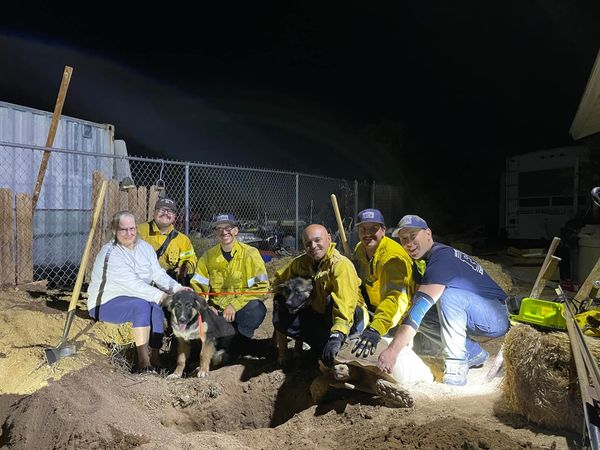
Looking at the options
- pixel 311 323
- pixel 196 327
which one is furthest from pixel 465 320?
pixel 196 327

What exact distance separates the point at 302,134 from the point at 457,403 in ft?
51.9

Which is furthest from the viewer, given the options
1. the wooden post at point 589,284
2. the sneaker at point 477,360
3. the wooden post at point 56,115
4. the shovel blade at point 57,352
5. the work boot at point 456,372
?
the wooden post at point 56,115

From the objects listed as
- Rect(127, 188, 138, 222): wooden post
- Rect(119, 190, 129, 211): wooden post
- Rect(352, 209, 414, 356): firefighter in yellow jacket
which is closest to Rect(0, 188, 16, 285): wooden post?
Rect(119, 190, 129, 211): wooden post

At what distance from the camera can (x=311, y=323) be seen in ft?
14.2

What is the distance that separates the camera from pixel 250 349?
205 inches

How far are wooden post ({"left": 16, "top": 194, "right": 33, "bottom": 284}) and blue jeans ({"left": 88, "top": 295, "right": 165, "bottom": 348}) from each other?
2.36 metres

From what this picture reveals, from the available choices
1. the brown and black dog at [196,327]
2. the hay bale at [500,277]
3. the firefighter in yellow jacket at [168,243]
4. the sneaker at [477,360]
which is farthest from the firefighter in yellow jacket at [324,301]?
the hay bale at [500,277]

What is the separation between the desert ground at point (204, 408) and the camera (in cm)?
282

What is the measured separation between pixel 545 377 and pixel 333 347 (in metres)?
1.51

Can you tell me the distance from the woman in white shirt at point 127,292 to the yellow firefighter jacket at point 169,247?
794 millimetres

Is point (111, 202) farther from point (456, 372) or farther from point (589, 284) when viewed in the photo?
point (589, 284)

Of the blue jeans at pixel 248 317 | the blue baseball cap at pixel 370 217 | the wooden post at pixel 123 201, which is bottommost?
the blue jeans at pixel 248 317

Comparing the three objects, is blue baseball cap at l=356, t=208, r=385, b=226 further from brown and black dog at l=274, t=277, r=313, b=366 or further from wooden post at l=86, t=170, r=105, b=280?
wooden post at l=86, t=170, r=105, b=280

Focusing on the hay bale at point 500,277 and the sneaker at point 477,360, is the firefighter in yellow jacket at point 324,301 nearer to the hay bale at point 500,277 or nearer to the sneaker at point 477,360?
the sneaker at point 477,360
